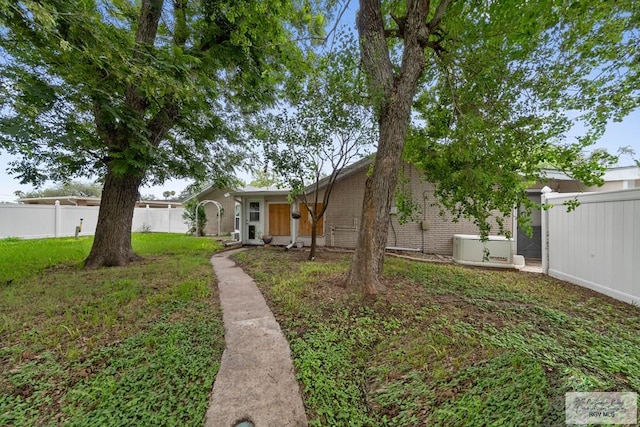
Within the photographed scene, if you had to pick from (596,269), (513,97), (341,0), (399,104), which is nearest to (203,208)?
(341,0)

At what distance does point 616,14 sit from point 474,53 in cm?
203

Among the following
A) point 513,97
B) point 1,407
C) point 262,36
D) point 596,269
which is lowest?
point 1,407

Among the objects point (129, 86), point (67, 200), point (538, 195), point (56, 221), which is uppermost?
point (129, 86)

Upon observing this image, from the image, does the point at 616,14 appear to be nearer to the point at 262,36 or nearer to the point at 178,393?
the point at 262,36

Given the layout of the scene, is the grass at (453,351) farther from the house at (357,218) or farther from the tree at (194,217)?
the tree at (194,217)

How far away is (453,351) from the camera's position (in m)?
2.65

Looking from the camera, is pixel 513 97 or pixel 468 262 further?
pixel 468 262

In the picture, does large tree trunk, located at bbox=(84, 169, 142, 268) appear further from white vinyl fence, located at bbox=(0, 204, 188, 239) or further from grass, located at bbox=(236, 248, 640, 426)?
white vinyl fence, located at bbox=(0, 204, 188, 239)

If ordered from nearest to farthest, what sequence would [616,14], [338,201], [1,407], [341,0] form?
[1,407]
[616,14]
[341,0]
[338,201]

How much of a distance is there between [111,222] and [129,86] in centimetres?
341

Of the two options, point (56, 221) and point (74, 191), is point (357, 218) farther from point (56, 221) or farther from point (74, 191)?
point (74, 191)

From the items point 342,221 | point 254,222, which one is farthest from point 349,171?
point 254,222

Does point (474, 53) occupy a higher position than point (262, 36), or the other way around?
point (262, 36)

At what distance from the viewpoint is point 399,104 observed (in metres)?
4.30
